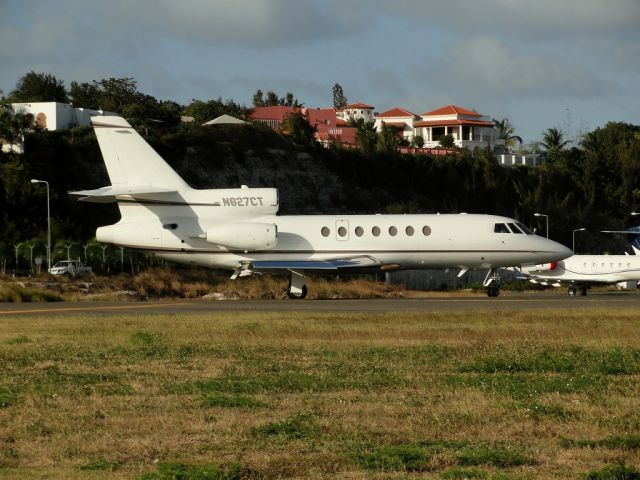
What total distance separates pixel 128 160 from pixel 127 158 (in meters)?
0.08

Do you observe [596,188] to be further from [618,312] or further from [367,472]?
[367,472]

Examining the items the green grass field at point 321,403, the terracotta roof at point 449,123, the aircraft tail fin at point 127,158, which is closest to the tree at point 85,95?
the terracotta roof at point 449,123

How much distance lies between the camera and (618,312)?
29.6 meters

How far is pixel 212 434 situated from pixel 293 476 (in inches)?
84.0

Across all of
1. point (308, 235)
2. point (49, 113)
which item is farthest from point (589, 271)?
point (49, 113)

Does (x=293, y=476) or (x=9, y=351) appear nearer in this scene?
(x=293, y=476)

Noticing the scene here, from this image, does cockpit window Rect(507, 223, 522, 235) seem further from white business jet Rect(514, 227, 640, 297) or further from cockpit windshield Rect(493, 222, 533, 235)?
white business jet Rect(514, 227, 640, 297)

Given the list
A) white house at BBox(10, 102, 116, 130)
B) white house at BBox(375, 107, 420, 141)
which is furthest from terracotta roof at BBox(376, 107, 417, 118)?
white house at BBox(10, 102, 116, 130)

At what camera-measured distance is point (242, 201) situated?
132 feet

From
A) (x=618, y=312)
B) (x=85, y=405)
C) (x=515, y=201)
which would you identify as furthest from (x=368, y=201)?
(x=85, y=405)

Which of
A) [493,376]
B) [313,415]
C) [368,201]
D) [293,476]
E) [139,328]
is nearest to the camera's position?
[293,476]

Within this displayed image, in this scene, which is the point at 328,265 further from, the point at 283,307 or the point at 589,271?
the point at 589,271

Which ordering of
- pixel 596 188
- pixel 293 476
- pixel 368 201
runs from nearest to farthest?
pixel 293 476, pixel 368 201, pixel 596 188

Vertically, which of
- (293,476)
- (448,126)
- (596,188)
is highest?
(448,126)
